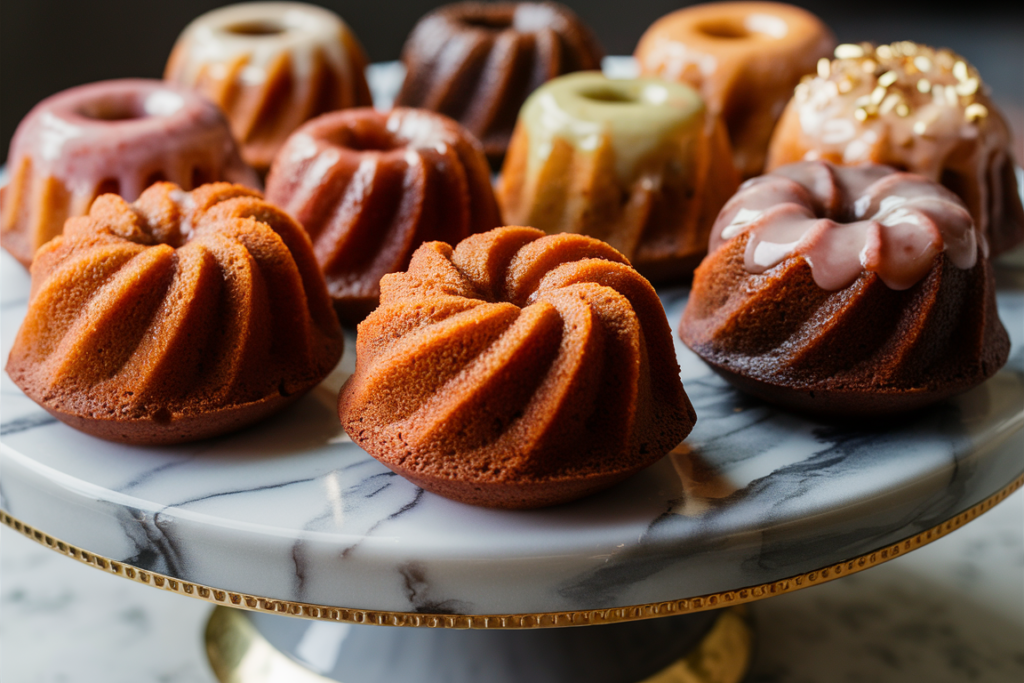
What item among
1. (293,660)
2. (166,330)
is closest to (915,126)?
(166,330)

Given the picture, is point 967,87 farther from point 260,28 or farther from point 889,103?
point 260,28

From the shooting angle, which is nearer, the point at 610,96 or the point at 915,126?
the point at 915,126

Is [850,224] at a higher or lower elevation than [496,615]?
higher

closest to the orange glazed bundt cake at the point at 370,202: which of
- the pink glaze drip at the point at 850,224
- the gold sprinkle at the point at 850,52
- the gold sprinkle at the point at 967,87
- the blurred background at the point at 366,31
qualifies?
the pink glaze drip at the point at 850,224

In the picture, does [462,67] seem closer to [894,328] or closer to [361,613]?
[894,328]

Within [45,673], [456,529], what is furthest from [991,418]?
[45,673]
